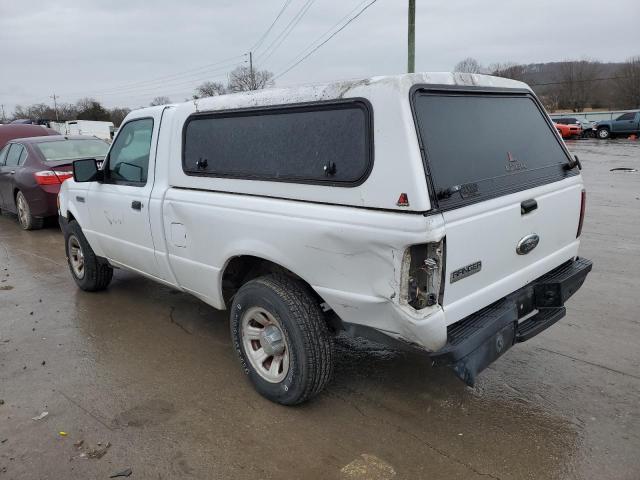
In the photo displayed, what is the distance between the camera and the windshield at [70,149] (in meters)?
8.81

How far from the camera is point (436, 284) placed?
99.6 inches

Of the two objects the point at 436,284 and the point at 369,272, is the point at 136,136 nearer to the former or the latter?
the point at 369,272

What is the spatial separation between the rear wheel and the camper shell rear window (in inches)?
323

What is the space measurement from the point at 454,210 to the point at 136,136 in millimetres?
3006

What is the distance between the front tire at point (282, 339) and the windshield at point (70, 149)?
6.68 meters

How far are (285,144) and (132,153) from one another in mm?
1930

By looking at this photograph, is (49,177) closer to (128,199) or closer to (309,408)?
(128,199)

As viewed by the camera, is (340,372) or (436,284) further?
(340,372)

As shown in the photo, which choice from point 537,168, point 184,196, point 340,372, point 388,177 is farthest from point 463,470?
point 184,196

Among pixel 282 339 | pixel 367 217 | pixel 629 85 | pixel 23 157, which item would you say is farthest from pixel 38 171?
pixel 629 85

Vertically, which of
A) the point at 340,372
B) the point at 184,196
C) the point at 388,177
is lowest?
the point at 340,372

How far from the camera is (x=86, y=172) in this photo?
4680 millimetres

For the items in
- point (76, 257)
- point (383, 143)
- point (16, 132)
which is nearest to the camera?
point (383, 143)

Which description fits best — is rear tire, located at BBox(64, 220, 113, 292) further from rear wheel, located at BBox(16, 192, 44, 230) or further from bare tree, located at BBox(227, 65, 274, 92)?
bare tree, located at BBox(227, 65, 274, 92)
